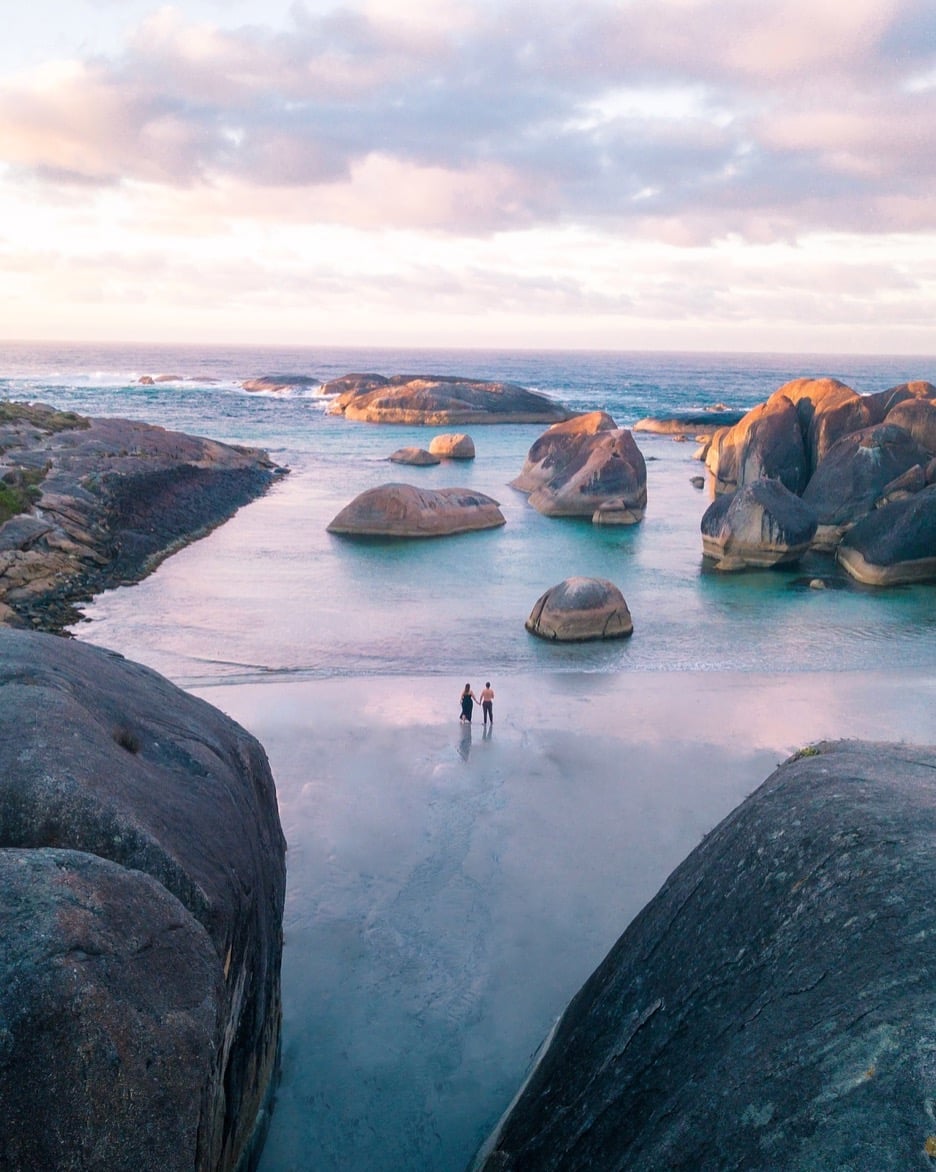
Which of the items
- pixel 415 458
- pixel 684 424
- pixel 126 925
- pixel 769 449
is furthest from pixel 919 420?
pixel 684 424

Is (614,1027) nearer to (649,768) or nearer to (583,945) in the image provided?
(583,945)

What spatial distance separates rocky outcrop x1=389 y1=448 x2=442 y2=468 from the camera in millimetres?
65625

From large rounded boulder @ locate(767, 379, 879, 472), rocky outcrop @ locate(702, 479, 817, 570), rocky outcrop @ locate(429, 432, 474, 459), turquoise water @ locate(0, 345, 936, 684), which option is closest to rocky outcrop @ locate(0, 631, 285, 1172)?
turquoise water @ locate(0, 345, 936, 684)

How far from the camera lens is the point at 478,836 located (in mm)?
14938

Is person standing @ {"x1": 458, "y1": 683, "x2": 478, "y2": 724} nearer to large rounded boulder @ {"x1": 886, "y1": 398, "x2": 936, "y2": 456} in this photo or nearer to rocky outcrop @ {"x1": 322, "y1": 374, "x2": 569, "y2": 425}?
large rounded boulder @ {"x1": 886, "y1": 398, "x2": 936, "y2": 456}

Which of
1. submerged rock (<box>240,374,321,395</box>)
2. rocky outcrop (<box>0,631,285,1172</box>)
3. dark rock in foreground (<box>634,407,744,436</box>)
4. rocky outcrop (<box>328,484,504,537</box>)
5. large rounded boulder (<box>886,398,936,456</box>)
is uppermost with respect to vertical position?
submerged rock (<box>240,374,321,395</box>)

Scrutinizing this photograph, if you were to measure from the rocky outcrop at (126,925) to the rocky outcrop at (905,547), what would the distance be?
3002 centimetres

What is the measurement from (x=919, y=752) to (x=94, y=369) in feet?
664

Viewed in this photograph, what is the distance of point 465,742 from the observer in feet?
61.8

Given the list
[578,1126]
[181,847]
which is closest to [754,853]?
[578,1126]

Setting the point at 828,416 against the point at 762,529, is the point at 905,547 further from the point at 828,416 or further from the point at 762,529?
the point at 828,416

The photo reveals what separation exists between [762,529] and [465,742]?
21.7 meters

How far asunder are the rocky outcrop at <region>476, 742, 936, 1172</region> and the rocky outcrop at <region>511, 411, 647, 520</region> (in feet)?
132

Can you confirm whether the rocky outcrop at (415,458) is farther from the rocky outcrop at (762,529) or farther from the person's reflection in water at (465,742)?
the person's reflection in water at (465,742)
